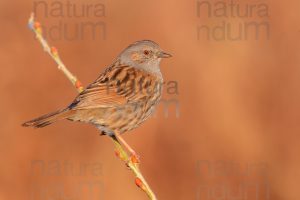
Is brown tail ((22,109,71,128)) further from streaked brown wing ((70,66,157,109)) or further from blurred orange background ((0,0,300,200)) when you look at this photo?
blurred orange background ((0,0,300,200))

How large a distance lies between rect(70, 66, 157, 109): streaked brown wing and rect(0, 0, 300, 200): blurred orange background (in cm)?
228

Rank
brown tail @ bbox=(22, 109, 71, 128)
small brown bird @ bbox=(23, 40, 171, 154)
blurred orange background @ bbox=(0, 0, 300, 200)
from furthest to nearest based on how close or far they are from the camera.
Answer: blurred orange background @ bbox=(0, 0, 300, 200), small brown bird @ bbox=(23, 40, 171, 154), brown tail @ bbox=(22, 109, 71, 128)

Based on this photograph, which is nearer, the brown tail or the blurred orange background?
the brown tail

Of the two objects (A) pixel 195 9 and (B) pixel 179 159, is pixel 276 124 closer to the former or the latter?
(B) pixel 179 159

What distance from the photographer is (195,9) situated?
10.1 metres

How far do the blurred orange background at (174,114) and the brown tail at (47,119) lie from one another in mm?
2685

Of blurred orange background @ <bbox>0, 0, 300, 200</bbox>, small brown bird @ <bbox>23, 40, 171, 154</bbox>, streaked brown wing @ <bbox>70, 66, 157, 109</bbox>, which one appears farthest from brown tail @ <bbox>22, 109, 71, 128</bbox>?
blurred orange background @ <bbox>0, 0, 300, 200</bbox>

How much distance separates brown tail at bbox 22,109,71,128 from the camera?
4.84m

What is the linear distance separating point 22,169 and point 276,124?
3449mm

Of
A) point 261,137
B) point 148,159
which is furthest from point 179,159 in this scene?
point 261,137

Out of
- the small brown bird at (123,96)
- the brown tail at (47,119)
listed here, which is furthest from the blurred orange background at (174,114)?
the brown tail at (47,119)

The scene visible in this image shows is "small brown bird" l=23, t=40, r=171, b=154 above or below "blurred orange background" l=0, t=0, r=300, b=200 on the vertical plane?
above

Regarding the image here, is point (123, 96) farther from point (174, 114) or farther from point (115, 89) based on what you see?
point (174, 114)

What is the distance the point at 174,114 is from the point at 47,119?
12.7ft
